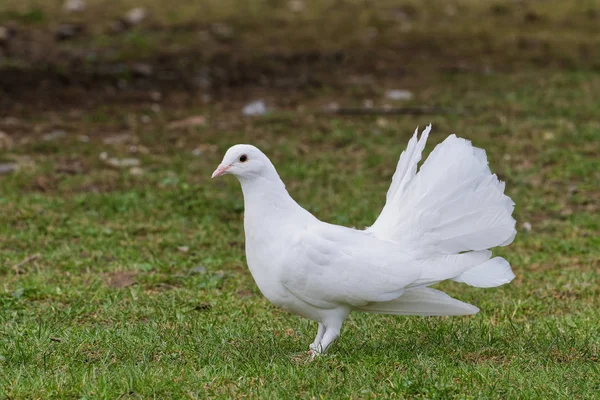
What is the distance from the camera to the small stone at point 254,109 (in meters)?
12.0

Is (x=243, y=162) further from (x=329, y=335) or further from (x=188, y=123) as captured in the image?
(x=188, y=123)

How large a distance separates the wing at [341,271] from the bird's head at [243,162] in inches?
15.8

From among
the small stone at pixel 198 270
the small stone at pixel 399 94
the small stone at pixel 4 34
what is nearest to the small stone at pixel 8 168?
the small stone at pixel 198 270

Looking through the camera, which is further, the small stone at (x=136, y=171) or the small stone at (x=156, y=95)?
the small stone at (x=156, y=95)

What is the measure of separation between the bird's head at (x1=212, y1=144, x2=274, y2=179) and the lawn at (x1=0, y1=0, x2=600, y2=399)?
0.95 metres

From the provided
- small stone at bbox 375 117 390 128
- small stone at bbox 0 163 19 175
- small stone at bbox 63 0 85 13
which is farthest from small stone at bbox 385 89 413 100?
small stone at bbox 63 0 85 13

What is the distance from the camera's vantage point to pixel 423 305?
5.05 meters

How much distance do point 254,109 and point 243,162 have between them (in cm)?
723

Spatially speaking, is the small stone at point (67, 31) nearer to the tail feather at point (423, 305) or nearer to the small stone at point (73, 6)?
the small stone at point (73, 6)

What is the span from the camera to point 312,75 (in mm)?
14133

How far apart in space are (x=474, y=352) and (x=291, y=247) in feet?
3.77

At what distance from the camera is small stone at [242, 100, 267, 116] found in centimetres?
1201

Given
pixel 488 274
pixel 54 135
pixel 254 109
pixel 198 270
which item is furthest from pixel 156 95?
pixel 488 274

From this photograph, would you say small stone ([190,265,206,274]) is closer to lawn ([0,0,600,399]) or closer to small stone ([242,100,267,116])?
lawn ([0,0,600,399])
